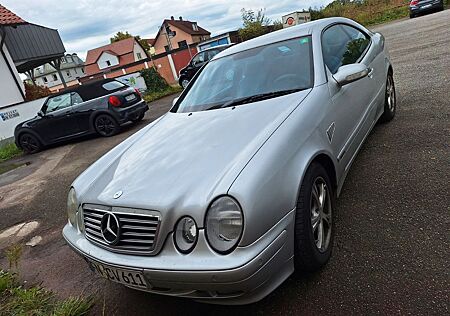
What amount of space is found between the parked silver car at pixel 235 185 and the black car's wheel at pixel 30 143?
7.59m

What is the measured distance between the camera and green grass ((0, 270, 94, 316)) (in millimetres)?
2322

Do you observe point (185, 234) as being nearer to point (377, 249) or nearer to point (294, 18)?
point (377, 249)

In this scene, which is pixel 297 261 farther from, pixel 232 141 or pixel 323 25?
pixel 323 25

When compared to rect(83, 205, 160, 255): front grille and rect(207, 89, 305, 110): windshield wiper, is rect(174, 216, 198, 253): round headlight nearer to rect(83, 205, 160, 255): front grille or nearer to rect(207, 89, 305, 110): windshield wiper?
rect(83, 205, 160, 255): front grille

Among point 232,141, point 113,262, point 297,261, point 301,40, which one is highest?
point 301,40

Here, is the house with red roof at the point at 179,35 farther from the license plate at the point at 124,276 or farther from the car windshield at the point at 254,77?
the license plate at the point at 124,276

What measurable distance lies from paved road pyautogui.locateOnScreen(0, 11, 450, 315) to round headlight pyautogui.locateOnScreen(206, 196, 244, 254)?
25.4 inches

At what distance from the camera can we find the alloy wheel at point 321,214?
214 cm

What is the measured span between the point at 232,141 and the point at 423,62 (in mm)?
7043

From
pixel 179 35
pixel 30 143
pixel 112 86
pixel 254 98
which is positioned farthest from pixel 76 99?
pixel 179 35

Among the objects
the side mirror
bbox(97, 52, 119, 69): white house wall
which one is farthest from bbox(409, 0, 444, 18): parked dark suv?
bbox(97, 52, 119, 69): white house wall

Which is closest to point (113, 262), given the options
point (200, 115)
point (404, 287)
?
point (200, 115)

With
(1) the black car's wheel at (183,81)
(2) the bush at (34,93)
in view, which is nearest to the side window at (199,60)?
(1) the black car's wheel at (183,81)

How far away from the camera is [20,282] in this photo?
9.66 feet
